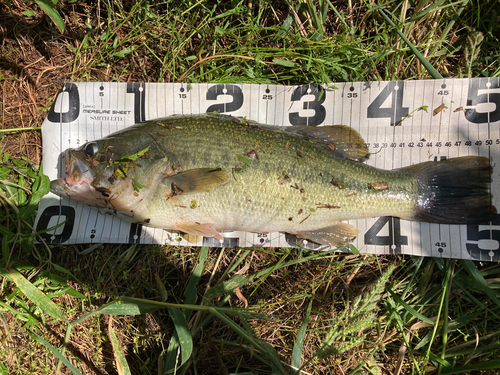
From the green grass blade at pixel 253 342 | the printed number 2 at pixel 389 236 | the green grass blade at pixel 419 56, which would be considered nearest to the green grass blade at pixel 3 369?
the green grass blade at pixel 253 342

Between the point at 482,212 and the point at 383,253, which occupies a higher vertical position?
the point at 482,212

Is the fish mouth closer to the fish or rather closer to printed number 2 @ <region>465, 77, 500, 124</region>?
the fish

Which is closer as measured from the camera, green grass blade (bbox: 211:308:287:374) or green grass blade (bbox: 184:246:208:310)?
green grass blade (bbox: 211:308:287:374)

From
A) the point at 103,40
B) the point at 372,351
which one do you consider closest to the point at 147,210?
the point at 103,40

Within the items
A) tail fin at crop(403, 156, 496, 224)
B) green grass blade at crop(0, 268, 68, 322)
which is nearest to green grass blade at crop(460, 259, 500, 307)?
tail fin at crop(403, 156, 496, 224)

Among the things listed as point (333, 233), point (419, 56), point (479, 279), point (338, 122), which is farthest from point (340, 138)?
point (479, 279)

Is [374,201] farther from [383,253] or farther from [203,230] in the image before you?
[203,230]

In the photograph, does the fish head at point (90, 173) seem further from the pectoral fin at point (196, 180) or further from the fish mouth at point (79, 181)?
the pectoral fin at point (196, 180)
